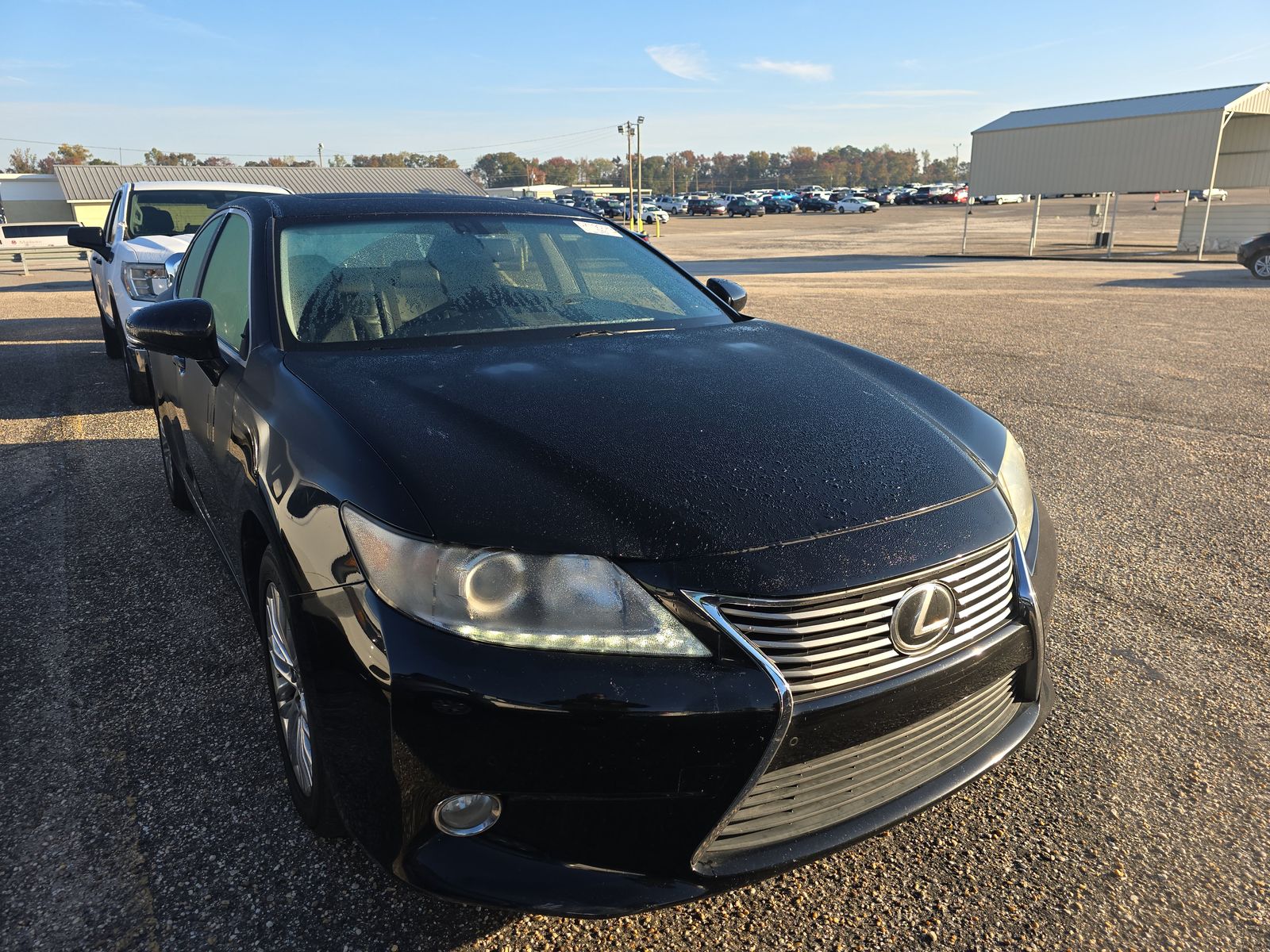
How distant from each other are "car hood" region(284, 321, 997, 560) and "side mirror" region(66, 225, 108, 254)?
291 inches

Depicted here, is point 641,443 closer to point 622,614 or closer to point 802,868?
point 622,614

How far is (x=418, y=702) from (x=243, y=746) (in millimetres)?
1354

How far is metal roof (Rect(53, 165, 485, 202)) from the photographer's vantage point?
5384 cm

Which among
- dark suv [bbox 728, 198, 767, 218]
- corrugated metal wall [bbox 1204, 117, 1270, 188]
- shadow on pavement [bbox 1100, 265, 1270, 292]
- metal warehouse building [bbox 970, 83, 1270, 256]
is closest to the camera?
shadow on pavement [bbox 1100, 265, 1270, 292]

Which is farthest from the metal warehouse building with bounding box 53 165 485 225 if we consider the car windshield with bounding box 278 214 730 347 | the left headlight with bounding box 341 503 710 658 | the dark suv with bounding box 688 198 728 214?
the left headlight with bounding box 341 503 710 658

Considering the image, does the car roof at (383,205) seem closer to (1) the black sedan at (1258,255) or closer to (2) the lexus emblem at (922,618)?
(2) the lexus emblem at (922,618)

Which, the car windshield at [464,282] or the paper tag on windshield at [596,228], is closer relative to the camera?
the car windshield at [464,282]

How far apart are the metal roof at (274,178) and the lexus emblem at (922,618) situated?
171 ft

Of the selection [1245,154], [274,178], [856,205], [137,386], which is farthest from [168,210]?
[856,205]

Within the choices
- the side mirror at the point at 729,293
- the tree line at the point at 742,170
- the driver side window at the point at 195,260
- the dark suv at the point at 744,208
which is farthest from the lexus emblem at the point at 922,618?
the tree line at the point at 742,170

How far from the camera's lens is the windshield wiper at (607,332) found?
299 centimetres

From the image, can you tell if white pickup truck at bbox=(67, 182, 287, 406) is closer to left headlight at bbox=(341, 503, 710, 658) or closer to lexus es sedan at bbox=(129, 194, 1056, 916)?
lexus es sedan at bbox=(129, 194, 1056, 916)

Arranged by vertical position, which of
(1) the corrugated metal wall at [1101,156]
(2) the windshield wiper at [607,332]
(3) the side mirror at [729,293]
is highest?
(1) the corrugated metal wall at [1101,156]

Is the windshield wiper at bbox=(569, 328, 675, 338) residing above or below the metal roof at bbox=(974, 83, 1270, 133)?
below
